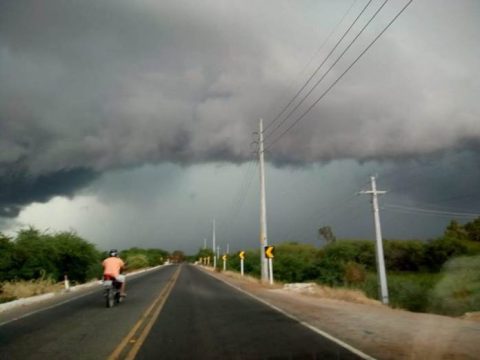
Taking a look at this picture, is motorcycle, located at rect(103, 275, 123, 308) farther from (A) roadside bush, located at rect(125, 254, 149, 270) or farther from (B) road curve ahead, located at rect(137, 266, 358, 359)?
(A) roadside bush, located at rect(125, 254, 149, 270)

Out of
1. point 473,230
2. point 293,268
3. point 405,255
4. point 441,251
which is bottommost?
point 293,268

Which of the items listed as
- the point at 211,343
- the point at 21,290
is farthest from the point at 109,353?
the point at 21,290

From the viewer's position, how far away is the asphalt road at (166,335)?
9.12m

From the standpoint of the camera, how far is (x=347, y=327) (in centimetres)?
1255

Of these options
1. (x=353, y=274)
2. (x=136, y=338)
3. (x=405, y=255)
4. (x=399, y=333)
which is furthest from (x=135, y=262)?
(x=399, y=333)

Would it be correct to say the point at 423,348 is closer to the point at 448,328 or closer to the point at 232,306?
the point at 448,328

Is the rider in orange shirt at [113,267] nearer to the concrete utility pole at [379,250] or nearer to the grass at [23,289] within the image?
the grass at [23,289]

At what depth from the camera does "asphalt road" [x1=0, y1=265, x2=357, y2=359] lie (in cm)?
912

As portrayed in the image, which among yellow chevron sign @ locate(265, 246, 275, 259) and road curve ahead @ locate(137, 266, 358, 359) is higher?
yellow chevron sign @ locate(265, 246, 275, 259)

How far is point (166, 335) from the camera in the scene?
11227 mm

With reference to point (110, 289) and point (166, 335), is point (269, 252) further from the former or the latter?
point (166, 335)

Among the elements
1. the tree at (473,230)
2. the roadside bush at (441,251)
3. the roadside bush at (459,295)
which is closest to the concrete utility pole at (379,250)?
the roadside bush at (459,295)

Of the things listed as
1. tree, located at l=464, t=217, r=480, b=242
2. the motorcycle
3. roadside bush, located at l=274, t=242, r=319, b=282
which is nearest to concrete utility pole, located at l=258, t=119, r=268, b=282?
the motorcycle

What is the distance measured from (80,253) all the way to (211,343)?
34.6 m
